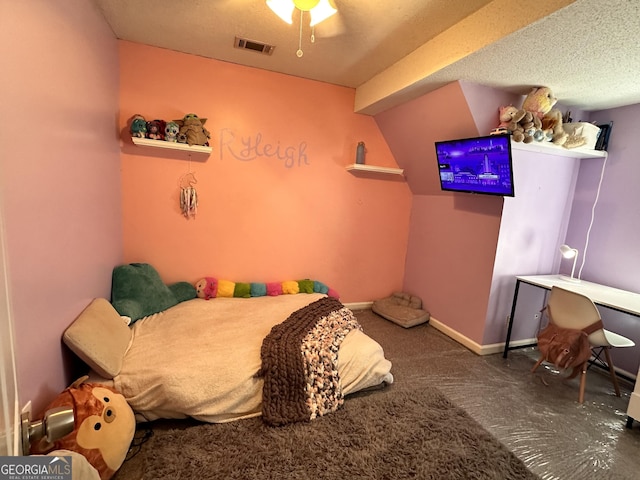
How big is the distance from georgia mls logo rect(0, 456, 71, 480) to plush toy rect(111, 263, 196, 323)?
169 cm

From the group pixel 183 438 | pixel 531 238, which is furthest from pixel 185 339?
pixel 531 238

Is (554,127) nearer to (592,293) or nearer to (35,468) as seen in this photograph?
(592,293)

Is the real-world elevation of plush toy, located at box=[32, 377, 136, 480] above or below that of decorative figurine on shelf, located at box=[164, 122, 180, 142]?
below

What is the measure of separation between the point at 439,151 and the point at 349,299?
2.02 metres

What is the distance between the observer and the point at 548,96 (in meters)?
2.43

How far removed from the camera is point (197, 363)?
1931 millimetres

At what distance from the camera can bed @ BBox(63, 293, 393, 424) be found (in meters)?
1.80

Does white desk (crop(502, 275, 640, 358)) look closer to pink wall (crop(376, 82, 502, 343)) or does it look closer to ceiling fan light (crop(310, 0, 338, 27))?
pink wall (crop(376, 82, 502, 343))

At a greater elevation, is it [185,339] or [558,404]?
[185,339]

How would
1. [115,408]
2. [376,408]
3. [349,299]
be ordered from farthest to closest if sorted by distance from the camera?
[349,299], [376,408], [115,408]

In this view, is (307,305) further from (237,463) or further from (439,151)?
(439,151)

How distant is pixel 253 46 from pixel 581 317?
3389mm

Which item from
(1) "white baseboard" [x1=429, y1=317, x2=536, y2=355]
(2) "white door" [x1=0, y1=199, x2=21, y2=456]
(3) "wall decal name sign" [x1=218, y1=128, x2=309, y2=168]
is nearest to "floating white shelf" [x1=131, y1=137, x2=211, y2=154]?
(3) "wall decal name sign" [x1=218, y1=128, x2=309, y2=168]

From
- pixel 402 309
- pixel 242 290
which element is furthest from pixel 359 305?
pixel 242 290
